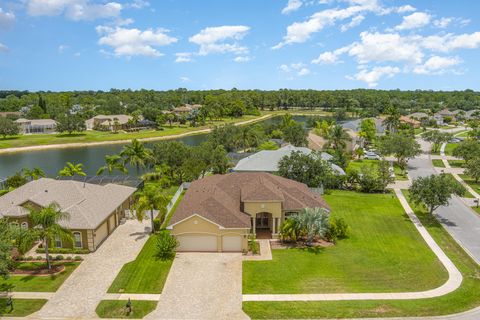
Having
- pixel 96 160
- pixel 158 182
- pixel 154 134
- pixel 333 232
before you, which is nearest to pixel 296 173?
pixel 333 232

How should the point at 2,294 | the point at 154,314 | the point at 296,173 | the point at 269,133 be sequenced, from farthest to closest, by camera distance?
the point at 269,133 < the point at 296,173 < the point at 2,294 < the point at 154,314

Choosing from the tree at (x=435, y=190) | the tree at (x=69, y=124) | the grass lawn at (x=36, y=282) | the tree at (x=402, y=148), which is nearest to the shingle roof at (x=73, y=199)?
the grass lawn at (x=36, y=282)

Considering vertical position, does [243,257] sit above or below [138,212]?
below

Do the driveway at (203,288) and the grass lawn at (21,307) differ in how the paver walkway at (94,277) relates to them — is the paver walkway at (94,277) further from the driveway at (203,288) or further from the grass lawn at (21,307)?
the driveway at (203,288)

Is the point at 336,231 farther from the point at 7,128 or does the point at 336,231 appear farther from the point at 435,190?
the point at 7,128

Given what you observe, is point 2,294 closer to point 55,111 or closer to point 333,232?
point 333,232

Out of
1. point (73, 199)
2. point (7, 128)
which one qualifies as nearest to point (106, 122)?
point (7, 128)

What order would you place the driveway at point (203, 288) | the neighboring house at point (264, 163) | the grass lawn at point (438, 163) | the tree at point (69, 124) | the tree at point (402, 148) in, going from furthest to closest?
1. the tree at point (69, 124)
2. the grass lawn at point (438, 163)
3. the tree at point (402, 148)
4. the neighboring house at point (264, 163)
5. the driveway at point (203, 288)
